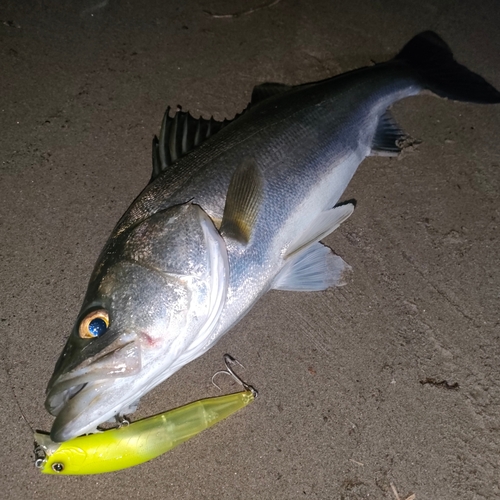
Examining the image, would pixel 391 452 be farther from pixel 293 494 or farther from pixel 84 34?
pixel 84 34

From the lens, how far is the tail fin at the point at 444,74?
2873 millimetres

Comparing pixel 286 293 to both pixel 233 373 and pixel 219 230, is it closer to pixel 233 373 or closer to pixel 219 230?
pixel 233 373

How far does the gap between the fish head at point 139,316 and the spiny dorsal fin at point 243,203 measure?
0.30ft

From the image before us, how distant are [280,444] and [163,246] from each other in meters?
1.16

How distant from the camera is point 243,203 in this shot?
6.76 ft

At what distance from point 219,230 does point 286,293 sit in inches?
27.0

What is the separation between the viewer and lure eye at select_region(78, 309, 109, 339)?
1.73m

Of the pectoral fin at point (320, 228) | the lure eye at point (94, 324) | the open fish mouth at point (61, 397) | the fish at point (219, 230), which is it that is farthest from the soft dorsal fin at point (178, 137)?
the open fish mouth at point (61, 397)

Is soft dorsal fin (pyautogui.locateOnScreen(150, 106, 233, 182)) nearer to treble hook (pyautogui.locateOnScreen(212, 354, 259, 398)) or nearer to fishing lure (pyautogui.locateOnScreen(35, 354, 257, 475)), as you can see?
treble hook (pyautogui.locateOnScreen(212, 354, 259, 398))

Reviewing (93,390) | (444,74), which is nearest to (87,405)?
(93,390)

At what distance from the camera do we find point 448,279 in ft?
8.41

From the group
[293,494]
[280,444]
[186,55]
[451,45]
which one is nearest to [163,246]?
[280,444]

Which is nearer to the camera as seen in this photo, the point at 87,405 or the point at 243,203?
the point at 87,405

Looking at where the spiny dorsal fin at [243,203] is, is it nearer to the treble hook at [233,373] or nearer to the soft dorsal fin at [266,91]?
the treble hook at [233,373]
